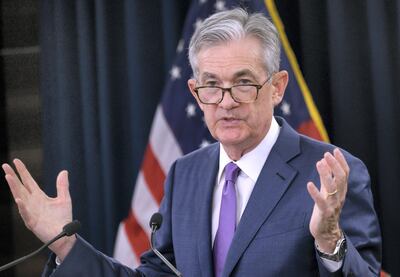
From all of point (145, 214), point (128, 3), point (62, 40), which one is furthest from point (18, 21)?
point (145, 214)

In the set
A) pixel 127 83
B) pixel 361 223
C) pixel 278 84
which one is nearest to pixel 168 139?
pixel 127 83

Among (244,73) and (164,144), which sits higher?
(244,73)

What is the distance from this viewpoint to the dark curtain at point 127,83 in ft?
12.1

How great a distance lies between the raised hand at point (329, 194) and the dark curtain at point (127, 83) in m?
1.77

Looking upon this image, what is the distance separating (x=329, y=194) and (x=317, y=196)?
0.04 meters

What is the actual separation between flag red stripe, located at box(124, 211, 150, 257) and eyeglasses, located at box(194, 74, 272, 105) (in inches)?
64.1

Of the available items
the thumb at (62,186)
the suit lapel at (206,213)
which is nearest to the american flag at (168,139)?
the suit lapel at (206,213)

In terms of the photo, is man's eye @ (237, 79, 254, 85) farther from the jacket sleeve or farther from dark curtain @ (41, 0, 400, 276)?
dark curtain @ (41, 0, 400, 276)

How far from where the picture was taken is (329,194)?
1892 mm

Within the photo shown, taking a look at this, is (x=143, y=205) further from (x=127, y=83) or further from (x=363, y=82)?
(x=363, y=82)

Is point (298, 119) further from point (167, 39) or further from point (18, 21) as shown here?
point (18, 21)

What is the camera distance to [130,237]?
379cm

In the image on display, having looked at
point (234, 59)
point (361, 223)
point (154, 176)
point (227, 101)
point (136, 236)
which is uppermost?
point (234, 59)

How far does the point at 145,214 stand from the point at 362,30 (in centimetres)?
124
